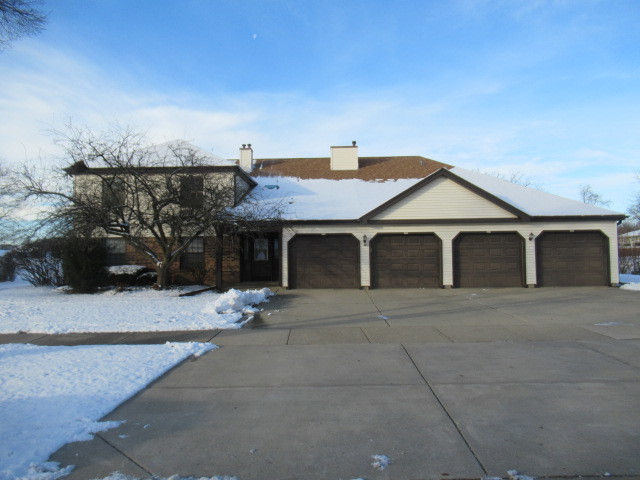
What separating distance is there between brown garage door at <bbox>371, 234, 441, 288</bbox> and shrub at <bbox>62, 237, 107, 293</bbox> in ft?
33.2

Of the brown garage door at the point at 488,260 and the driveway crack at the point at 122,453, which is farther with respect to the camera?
the brown garage door at the point at 488,260

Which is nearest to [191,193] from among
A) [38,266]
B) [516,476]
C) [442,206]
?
[38,266]

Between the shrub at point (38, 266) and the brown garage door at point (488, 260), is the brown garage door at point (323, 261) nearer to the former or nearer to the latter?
the brown garage door at point (488, 260)

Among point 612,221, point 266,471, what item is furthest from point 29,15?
point 612,221

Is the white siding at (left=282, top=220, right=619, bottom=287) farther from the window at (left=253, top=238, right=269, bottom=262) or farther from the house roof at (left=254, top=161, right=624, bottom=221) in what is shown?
the window at (left=253, top=238, right=269, bottom=262)

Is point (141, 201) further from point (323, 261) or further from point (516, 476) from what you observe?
point (516, 476)

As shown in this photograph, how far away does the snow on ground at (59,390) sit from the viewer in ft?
10.4

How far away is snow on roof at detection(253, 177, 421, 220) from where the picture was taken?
52.6ft

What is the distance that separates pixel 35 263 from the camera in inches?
640

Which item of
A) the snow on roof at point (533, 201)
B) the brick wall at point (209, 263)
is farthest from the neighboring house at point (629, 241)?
the brick wall at point (209, 263)

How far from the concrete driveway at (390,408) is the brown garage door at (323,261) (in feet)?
25.4

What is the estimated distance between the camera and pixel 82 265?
1382 cm

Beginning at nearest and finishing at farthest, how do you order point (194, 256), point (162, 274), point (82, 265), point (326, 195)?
point (82, 265), point (162, 274), point (194, 256), point (326, 195)

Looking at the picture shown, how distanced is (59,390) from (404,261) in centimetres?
1292
